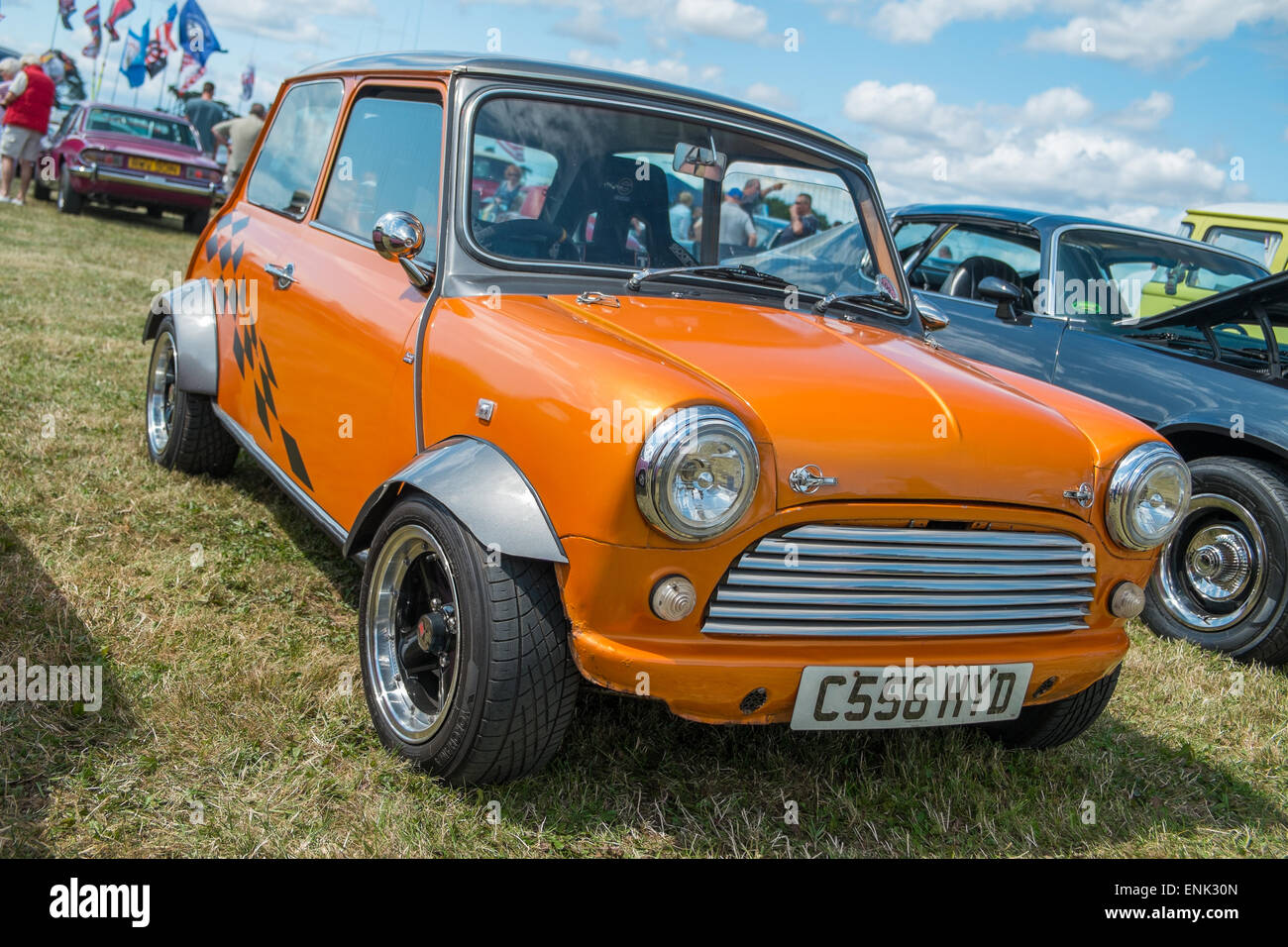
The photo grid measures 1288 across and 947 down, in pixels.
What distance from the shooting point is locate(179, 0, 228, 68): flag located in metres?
25.7

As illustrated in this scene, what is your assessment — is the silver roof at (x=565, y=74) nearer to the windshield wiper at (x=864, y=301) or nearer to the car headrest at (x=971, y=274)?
the windshield wiper at (x=864, y=301)

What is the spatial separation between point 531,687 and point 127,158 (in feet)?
49.2

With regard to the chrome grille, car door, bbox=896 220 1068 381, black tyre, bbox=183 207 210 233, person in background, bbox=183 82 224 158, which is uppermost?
person in background, bbox=183 82 224 158

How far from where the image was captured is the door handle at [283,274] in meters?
3.80

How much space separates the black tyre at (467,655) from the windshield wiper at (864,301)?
1461 mm

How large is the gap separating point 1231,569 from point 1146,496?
1929 mm

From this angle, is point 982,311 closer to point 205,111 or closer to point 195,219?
point 195,219

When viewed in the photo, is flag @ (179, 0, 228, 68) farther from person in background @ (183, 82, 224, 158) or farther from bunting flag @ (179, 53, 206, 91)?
person in background @ (183, 82, 224, 158)

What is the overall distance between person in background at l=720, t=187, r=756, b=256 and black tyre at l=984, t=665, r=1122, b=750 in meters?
1.68

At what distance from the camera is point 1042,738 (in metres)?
3.26

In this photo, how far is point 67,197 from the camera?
15.3 metres

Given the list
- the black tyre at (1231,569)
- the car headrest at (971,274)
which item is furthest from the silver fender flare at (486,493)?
the car headrest at (971,274)

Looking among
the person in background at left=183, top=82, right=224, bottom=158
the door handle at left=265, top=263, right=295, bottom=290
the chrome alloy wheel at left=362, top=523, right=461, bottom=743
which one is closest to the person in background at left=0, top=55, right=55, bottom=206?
the person in background at left=183, top=82, right=224, bottom=158
